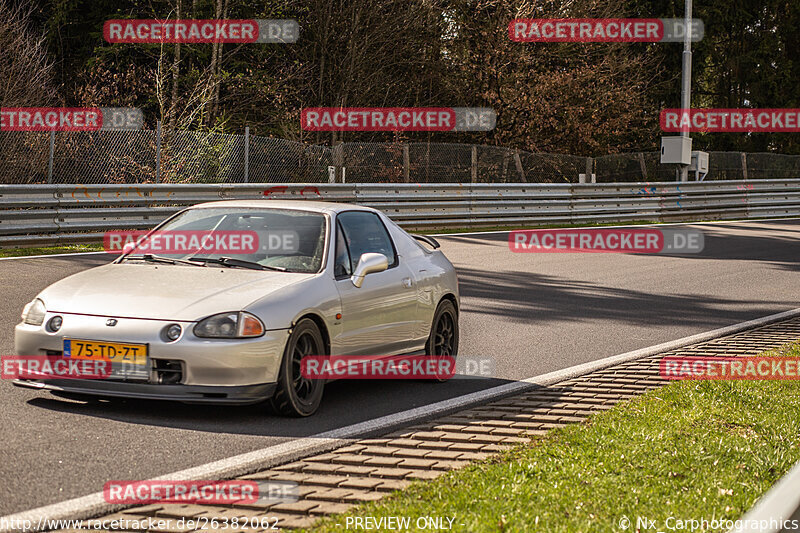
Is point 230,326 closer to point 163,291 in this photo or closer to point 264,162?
point 163,291

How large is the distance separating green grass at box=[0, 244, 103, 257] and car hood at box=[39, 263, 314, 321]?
8.69 metres

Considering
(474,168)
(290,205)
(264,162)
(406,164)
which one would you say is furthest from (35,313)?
(474,168)

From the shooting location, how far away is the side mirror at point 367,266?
777 cm

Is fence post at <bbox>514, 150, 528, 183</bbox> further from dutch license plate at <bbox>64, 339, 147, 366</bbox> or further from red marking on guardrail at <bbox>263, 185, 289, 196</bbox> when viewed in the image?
dutch license plate at <bbox>64, 339, 147, 366</bbox>

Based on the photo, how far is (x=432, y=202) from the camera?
23.8 m

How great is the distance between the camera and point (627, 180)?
32312 mm

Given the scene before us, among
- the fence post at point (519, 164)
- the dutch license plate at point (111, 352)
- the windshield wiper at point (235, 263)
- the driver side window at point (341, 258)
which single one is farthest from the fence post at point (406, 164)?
the dutch license plate at point (111, 352)

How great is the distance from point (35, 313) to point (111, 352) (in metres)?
0.73

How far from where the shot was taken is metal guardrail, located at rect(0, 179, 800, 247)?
656 inches

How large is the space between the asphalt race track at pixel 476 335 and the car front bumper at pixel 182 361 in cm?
20

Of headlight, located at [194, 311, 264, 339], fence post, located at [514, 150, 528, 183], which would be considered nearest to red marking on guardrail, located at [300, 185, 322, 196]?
fence post, located at [514, 150, 528, 183]

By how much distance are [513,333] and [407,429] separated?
4.40 m

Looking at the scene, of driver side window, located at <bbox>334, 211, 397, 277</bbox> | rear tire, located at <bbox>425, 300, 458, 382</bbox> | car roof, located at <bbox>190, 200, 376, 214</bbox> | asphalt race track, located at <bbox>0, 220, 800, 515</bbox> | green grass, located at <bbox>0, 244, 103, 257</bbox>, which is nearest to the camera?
asphalt race track, located at <bbox>0, 220, 800, 515</bbox>

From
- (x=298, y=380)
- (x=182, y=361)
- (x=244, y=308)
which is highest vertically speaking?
(x=244, y=308)
